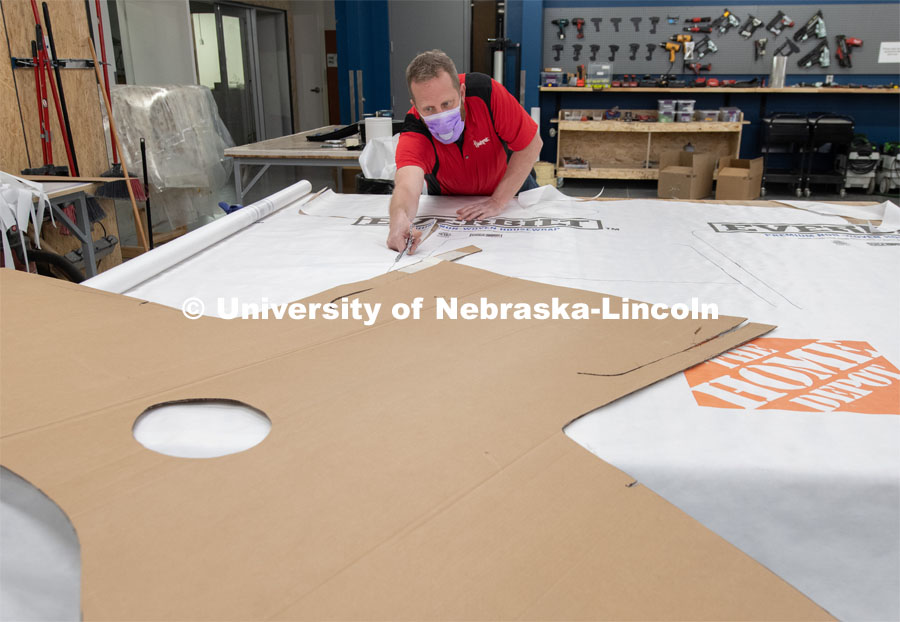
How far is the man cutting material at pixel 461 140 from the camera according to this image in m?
1.71

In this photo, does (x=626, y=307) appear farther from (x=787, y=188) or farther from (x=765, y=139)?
(x=787, y=188)

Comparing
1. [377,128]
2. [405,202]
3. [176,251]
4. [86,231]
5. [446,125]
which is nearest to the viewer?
[176,251]

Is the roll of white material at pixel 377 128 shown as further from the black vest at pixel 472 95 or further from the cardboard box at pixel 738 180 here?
the cardboard box at pixel 738 180

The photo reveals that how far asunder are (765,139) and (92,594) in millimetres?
6359

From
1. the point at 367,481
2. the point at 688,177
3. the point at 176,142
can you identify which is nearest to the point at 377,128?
the point at 176,142

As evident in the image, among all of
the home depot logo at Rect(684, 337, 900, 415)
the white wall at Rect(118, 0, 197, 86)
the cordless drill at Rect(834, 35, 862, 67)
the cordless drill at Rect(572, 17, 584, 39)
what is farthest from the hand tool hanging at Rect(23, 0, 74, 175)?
the cordless drill at Rect(834, 35, 862, 67)

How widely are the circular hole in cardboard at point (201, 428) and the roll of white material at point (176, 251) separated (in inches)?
20.0

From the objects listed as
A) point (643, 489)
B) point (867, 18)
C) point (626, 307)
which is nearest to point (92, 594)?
point (643, 489)

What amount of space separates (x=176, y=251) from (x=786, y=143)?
615 centimetres

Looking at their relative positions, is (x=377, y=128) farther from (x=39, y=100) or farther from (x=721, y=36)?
(x=721, y=36)

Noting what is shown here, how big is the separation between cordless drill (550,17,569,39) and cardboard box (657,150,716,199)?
1.63m

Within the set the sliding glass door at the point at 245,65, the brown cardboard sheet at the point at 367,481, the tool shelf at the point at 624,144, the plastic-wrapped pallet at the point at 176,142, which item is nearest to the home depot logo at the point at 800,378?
the brown cardboard sheet at the point at 367,481

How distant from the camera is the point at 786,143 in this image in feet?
19.4

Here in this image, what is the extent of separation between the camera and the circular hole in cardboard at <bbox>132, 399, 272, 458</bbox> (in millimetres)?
596
